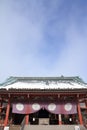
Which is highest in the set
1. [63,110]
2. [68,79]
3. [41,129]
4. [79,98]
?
[68,79]

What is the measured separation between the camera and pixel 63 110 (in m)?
20.6

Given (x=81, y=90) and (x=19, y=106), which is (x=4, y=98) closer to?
(x=19, y=106)

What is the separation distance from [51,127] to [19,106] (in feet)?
14.3

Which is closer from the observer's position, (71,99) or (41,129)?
(41,129)

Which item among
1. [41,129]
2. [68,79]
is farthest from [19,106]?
[68,79]

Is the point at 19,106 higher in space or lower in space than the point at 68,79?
lower

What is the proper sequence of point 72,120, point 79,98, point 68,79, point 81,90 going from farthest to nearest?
point 68,79 < point 72,120 < point 79,98 < point 81,90

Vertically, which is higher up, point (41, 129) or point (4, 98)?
point (4, 98)

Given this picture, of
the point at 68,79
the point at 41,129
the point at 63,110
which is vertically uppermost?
the point at 68,79

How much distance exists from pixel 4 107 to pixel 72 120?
27.2 ft

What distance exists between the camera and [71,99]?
21188 millimetres

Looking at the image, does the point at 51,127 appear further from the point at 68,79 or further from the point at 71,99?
the point at 68,79

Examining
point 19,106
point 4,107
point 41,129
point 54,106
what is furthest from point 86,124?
point 4,107

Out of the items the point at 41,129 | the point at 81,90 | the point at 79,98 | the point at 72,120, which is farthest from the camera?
the point at 72,120
